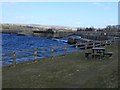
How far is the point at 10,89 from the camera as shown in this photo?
11.4 meters

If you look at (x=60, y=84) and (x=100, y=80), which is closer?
(x=60, y=84)

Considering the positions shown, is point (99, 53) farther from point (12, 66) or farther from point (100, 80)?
point (100, 80)

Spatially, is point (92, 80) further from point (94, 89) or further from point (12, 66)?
point (12, 66)

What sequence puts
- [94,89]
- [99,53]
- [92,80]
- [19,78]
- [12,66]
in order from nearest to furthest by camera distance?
[94,89]
[92,80]
[19,78]
[12,66]
[99,53]

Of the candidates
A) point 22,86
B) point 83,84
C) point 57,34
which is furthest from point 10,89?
point 57,34

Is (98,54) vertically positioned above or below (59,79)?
above

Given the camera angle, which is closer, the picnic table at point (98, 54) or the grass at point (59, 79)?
the grass at point (59, 79)

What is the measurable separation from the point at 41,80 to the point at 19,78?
1232 mm

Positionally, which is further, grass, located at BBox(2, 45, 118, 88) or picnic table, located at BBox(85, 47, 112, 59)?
picnic table, located at BBox(85, 47, 112, 59)

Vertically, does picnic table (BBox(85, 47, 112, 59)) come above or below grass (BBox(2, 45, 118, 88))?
above

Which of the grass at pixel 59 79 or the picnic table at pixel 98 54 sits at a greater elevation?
the picnic table at pixel 98 54

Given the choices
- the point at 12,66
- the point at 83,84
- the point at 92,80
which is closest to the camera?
the point at 83,84

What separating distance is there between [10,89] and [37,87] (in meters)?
1.06

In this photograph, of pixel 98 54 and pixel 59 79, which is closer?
pixel 59 79
